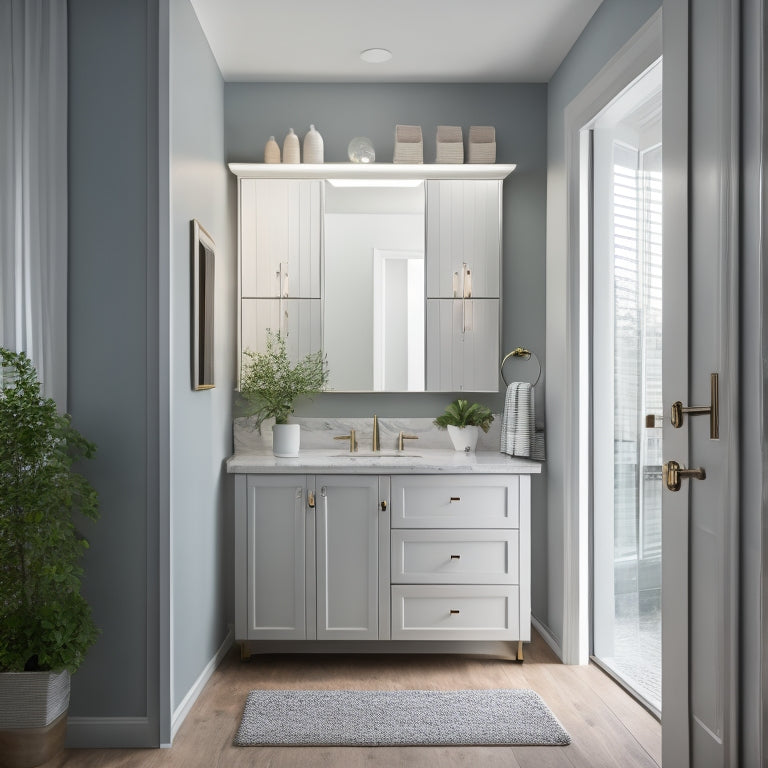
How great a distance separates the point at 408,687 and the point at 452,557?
553 mm

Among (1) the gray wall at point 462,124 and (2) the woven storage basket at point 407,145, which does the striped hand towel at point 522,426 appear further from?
(2) the woven storage basket at point 407,145

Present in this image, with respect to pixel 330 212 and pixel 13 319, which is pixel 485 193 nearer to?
pixel 330 212

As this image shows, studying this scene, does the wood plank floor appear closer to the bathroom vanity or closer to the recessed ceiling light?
the bathroom vanity

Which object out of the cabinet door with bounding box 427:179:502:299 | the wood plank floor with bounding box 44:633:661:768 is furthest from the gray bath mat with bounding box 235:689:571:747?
the cabinet door with bounding box 427:179:502:299

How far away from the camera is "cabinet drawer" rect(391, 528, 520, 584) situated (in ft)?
10.4

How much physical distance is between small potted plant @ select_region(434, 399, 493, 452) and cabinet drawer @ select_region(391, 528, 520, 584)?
0.48 metres

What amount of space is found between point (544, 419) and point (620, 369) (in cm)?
63

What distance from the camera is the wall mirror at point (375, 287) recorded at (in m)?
3.57

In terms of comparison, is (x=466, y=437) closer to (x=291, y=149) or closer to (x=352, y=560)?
(x=352, y=560)

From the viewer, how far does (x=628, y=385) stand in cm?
290

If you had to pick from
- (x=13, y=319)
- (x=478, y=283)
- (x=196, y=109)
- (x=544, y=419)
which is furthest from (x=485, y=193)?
(x=13, y=319)

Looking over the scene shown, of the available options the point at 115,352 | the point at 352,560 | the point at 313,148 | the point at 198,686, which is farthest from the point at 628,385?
the point at 198,686

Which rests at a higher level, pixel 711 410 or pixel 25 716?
pixel 711 410

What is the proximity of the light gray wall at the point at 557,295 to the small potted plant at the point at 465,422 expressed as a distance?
31 centimetres
